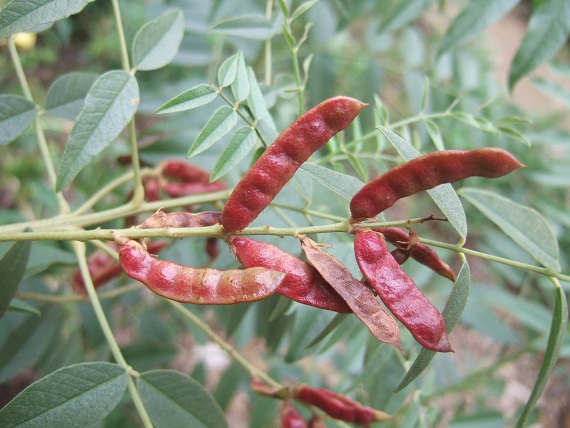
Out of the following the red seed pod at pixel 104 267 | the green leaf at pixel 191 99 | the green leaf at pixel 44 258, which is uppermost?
the green leaf at pixel 191 99

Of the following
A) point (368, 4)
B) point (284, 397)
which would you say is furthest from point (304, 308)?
point (368, 4)

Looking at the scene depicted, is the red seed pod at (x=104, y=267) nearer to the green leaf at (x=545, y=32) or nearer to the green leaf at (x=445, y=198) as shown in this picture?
the green leaf at (x=445, y=198)

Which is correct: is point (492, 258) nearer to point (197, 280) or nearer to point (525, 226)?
point (525, 226)

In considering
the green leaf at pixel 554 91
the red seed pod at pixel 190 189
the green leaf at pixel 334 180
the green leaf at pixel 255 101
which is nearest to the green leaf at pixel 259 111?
the green leaf at pixel 255 101

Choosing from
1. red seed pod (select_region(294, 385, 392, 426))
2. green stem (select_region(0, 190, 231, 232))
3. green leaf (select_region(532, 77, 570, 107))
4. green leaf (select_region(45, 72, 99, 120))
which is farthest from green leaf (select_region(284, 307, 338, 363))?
green leaf (select_region(532, 77, 570, 107))

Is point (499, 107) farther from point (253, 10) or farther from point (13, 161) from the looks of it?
point (13, 161)

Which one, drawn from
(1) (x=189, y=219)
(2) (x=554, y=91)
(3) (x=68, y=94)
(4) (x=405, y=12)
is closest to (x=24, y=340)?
(3) (x=68, y=94)
